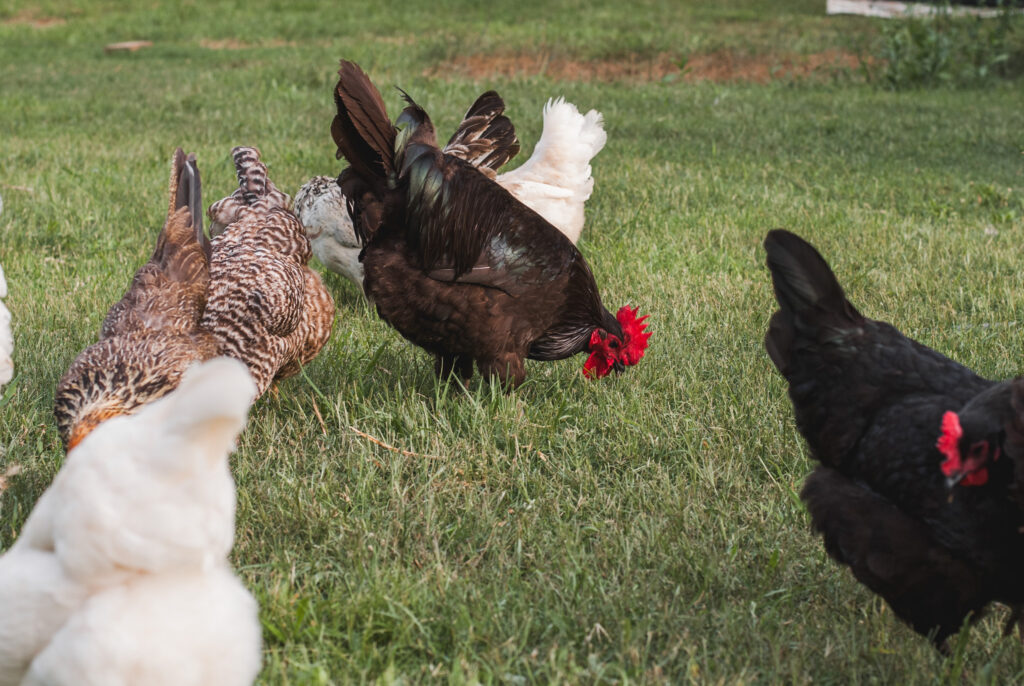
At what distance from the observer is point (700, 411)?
3.85 m

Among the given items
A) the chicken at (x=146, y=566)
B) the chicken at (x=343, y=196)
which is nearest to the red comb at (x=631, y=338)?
the chicken at (x=343, y=196)

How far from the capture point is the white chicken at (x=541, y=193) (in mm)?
5434

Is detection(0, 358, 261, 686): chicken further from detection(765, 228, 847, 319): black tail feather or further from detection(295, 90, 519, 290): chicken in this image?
detection(295, 90, 519, 290): chicken

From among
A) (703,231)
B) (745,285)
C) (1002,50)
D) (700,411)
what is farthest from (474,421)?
(1002,50)

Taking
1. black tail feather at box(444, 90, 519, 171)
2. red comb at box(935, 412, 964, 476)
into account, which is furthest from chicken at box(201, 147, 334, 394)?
red comb at box(935, 412, 964, 476)

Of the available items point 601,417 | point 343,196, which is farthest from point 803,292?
point 343,196

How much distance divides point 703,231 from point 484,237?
2.87m

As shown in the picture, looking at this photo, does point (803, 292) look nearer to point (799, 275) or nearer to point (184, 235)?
A: point (799, 275)

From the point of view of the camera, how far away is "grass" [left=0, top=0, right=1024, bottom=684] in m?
2.47

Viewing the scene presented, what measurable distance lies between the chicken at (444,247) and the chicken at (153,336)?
2.28 feet

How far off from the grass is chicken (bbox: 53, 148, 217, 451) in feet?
1.47

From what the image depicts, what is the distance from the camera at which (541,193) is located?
5434 millimetres

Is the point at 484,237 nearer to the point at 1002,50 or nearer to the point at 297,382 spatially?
the point at 297,382

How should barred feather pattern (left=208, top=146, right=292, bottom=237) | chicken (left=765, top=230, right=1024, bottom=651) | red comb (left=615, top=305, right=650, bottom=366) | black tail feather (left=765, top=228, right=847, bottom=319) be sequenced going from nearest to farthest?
chicken (left=765, top=230, right=1024, bottom=651)
black tail feather (left=765, top=228, right=847, bottom=319)
red comb (left=615, top=305, right=650, bottom=366)
barred feather pattern (left=208, top=146, right=292, bottom=237)
